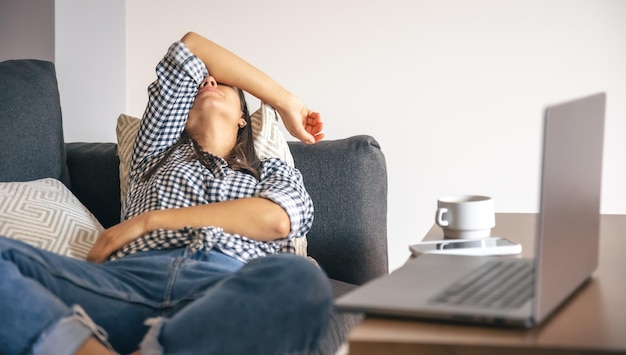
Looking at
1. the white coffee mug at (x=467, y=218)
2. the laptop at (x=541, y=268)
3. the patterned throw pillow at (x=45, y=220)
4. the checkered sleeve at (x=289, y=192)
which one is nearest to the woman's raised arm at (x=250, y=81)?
the checkered sleeve at (x=289, y=192)

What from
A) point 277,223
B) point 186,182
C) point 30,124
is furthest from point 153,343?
point 30,124

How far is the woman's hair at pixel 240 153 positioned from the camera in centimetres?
193

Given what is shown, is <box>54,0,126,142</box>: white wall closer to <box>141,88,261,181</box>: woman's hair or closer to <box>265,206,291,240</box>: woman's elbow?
<box>141,88,261,181</box>: woman's hair

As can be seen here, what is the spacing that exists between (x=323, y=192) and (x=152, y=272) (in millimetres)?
617

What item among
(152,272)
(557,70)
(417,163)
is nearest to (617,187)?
(557,70)

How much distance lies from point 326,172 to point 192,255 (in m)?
0.52

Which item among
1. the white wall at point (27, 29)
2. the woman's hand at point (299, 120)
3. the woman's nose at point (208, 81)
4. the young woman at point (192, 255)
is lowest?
the young woman at point (192, 255)

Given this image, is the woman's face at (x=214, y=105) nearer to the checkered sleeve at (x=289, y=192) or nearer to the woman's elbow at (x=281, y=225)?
the checkered sleeve at (x=289, y=192)

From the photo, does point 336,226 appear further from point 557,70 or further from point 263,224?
point 557,70

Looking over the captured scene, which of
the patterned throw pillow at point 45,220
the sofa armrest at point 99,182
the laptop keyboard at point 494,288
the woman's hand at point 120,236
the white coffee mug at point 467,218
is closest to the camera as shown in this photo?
the laptop keyboard at point 494,288

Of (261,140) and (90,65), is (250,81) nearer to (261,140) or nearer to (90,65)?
(261,140)

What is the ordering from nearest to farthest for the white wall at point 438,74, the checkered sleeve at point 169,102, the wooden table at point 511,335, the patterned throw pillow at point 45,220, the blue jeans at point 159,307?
the wooden table at point 511,335 → the blue jeans at point 159,307 → the patterned throw pillow at point 45,220 → the checkered sleeve at point 169,102 → the white wall at point 438,74

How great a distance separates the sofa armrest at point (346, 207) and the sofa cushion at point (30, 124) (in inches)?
24.6

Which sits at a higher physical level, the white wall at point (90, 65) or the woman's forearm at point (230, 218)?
the white wall at point (90, 65)
